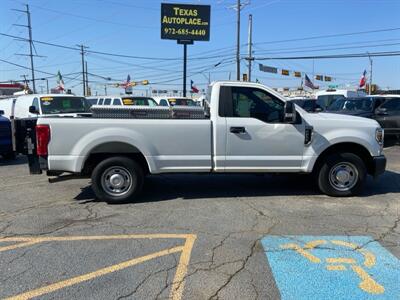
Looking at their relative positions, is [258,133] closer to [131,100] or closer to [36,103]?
[36,103]

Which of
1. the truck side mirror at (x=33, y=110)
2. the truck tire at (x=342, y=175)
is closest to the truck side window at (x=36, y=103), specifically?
the truck side mirror at (x=33, y=110)

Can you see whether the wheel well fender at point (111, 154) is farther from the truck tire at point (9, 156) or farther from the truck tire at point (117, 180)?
the truck tire at point (9, 156)

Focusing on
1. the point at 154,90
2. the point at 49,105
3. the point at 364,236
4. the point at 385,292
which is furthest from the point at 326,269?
the point at 154,90

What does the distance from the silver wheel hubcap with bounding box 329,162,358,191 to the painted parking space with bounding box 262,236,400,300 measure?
2.08 metres

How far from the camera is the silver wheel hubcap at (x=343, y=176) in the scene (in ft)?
23.6


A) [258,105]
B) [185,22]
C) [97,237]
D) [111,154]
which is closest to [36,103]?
[111,154]

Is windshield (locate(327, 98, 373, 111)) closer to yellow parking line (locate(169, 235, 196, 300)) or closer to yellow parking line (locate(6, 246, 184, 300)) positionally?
yellow parking line (locate(169, 235, 196, 300))

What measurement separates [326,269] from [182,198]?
3.40 meters

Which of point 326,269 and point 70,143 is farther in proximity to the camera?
point 70,143

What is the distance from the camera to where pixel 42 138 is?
655cm

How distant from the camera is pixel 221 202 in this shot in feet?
22.8

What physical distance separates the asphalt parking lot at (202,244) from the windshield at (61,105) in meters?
5.95

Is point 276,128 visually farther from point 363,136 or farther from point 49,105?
point 49,105

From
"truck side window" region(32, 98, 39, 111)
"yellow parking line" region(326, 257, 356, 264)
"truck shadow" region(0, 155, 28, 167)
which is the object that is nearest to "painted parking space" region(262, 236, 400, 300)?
"yellow parking line" region(326, 257, 356, 264)
